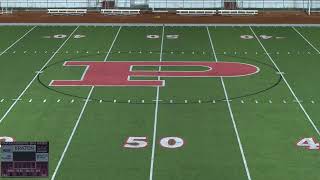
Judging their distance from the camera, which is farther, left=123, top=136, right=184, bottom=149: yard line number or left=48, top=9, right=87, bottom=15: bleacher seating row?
left=48, top=9, right=87, bottom=15: bleacher seating row

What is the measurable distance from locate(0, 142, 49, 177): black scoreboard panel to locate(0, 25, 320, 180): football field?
3420 millimetres

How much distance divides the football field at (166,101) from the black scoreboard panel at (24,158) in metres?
3.42

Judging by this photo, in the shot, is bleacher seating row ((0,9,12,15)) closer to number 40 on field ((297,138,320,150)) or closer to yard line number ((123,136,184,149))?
yard line number ((123,136,184,149))

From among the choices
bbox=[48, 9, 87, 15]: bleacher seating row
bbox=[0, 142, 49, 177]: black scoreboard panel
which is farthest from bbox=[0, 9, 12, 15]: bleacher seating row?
bbox=[0, 142, 49, 177]: black scoreboard panel

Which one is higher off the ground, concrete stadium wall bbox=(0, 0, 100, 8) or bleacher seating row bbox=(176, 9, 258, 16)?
concrete stadium wall bbox=(0, 0, 100, 8)

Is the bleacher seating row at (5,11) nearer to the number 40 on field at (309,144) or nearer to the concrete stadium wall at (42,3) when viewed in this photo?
the concrete stadium wall at (42,3)

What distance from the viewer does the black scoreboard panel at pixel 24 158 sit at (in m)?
8.06

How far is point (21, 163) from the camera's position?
8.17m

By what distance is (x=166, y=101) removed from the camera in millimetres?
A: 16125

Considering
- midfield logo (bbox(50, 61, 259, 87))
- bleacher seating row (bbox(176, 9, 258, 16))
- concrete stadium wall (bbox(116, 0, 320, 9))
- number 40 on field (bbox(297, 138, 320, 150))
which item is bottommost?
number 40 on field (bbox(297, 138, 320, 150))

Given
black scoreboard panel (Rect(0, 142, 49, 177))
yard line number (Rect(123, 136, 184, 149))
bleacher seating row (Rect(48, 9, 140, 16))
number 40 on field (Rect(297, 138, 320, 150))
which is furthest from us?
bleacher seating row (Rect(48, 9, 140, 16))

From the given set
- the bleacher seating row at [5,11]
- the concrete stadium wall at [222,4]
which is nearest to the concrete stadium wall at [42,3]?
the bleacher seating row at [5,11]

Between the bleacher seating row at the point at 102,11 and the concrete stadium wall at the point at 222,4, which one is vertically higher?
the concrete stadium wall at the point at 222,4

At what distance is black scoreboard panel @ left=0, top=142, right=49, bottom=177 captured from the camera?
8.06 metres
